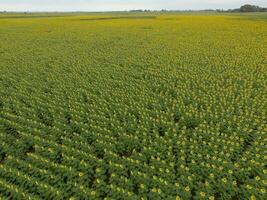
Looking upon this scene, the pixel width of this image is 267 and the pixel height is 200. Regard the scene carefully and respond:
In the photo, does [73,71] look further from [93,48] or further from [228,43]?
[228,43]

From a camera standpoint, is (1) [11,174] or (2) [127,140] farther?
(2) [127,140]

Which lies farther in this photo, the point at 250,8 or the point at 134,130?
the point at 250,8

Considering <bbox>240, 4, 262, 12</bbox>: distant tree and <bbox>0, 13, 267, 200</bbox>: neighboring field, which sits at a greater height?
<bbox>0, 13, 267, 200</bbox>: neighboring field

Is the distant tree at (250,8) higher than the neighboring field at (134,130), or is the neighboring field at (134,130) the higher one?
the neighboring field at (134,130)

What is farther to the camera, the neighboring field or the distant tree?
the distant tree

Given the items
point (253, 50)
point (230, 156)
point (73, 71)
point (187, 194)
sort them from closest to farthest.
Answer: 1. point (187, 194)
2. point (230, 156)
3. point (73, 71)
4. point (253, 50)

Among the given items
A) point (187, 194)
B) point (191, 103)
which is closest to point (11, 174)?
point (187, 194)

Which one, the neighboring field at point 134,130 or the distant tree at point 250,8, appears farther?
the distant tree at point 250,8

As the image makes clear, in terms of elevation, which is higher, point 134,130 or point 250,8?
point 134,130
